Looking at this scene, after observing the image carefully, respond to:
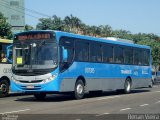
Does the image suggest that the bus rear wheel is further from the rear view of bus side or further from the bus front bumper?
the bus front bumper

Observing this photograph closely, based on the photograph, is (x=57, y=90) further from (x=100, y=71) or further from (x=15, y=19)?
(x=15, y=19)

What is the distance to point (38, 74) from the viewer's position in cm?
1975

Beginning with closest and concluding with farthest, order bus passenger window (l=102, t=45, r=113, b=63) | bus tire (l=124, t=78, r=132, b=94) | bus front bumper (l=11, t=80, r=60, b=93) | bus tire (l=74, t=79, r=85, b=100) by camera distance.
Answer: bus front bumper (l=11, t=80, r=60, b=93) < bus tire (l=74, t=79, r=85, b=100) < bus passenger window (l=102, t=45, r=113, b=63) < bus tire (l=124, t=78, r=132, b=94)

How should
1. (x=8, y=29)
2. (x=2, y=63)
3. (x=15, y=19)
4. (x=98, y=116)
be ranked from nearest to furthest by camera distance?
1. (x=98, y=116)
2. (x=2, y=63)
3. (x=8, y=29)
4. (x=15, y=19)

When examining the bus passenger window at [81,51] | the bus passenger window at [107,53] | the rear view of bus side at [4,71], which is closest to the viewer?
the bus passenger window at [81,51]

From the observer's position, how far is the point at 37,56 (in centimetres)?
1983

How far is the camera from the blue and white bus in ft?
64.8

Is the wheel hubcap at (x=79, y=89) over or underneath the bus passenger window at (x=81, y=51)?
underneath

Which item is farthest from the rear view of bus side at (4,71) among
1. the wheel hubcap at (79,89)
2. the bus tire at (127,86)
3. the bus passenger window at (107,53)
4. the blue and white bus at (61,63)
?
the bus tire at (127,86)

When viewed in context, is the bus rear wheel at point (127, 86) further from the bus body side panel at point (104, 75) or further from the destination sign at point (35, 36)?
the destination sign at point (35, 36)

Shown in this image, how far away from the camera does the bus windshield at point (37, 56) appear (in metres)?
19.8

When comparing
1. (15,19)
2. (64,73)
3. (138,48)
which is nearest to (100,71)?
(64,73)

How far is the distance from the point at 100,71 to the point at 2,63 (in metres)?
5.27

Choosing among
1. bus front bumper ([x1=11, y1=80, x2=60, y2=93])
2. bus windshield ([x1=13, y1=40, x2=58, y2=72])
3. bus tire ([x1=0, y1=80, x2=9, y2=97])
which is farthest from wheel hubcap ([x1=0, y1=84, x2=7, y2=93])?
bus front bumper ([x1=11, y1=80, x2=60, y2=93])
